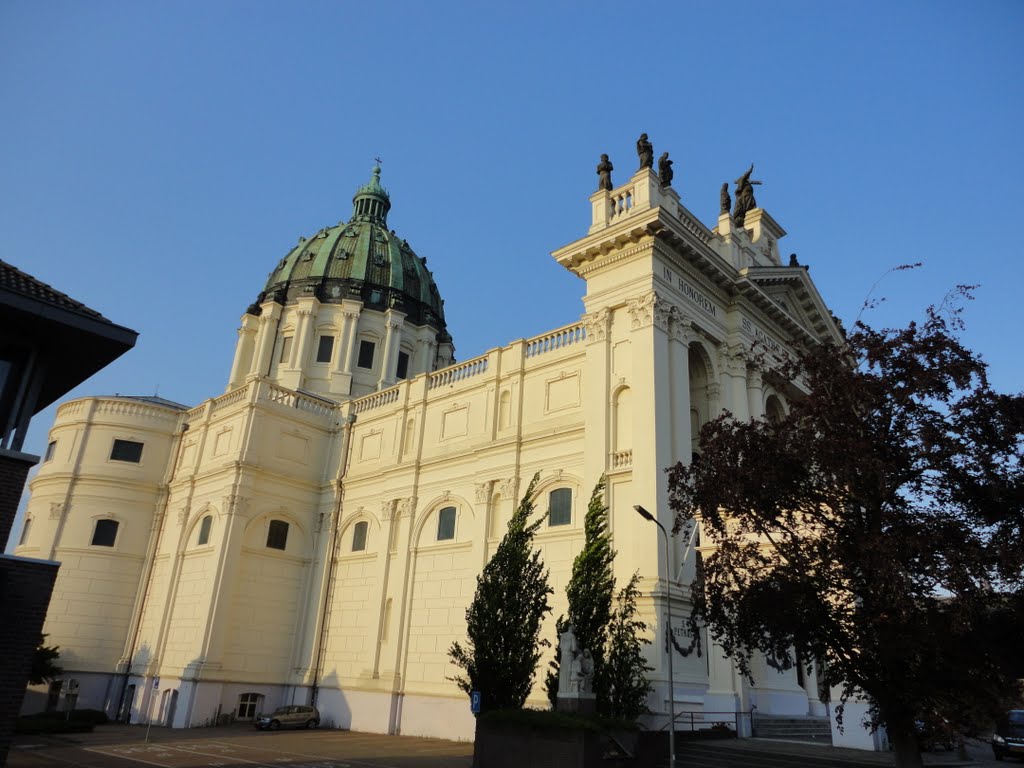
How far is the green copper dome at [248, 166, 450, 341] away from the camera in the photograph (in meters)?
51.2

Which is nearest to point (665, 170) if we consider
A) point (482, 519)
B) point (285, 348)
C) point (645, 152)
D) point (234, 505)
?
point (645, 152)

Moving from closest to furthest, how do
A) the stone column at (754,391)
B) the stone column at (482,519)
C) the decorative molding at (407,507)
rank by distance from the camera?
the stone column at (754,391) → the stone column at (482,519) → the decorative molding at (407,507)

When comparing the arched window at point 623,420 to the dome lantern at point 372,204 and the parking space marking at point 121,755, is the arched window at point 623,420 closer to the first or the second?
the parking space marking at point 121,755

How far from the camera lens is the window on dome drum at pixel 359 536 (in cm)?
3391

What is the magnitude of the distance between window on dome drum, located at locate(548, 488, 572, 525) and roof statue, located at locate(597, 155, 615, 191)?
435 inches

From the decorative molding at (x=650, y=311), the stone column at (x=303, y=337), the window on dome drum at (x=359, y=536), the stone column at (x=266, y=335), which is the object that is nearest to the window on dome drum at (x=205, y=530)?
the window on dome drum at (x=359, y=536)

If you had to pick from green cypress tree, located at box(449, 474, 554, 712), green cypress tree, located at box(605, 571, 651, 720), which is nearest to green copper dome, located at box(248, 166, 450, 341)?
green cypress tree, located at box(449, 474, 554, 712)

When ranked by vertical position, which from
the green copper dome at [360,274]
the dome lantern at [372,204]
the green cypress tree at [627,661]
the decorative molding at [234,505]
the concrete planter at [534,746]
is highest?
the dome lantern at [372,204]

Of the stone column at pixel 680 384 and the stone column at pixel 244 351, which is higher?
the stone column at pixel 244 351

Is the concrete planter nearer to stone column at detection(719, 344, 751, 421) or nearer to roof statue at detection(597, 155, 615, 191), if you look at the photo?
stone column at detection(719, 344, 751, 421)

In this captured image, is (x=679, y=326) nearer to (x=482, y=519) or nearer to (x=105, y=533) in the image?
(x=482, y=519)

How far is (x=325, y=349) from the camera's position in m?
48.9

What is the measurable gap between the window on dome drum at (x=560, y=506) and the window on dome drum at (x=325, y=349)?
2627 cm

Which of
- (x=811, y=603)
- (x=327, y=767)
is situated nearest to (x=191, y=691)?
(x=327, y=767)
